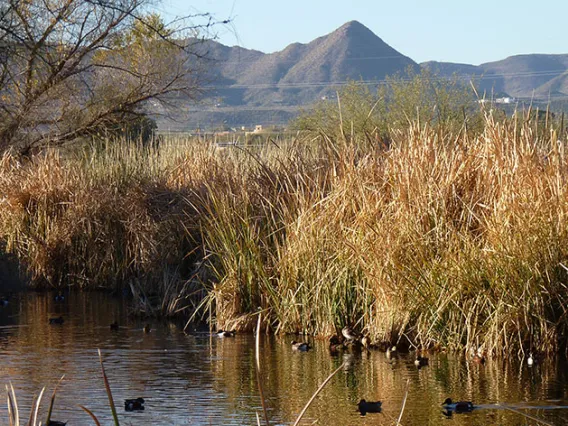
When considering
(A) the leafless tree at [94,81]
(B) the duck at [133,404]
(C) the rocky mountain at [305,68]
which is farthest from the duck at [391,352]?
(C) the rocky mountain at [305,68]

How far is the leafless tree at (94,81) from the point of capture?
1792 centimetres

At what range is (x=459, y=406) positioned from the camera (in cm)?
623

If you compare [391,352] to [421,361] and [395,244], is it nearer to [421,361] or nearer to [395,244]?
[421,361]

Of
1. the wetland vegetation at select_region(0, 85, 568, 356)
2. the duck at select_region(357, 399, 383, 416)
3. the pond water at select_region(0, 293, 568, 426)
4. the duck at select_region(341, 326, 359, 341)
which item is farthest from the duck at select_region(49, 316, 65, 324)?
the duck at select_region(357, 399, 383, 416)

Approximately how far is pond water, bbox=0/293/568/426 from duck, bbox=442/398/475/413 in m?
0.07

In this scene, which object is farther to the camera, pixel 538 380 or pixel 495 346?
pixel 495 346

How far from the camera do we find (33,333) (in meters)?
9.55

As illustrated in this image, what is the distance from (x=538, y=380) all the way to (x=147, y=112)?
14.8 meters

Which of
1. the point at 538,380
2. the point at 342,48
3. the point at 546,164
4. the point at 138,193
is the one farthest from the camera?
the point at 342,48

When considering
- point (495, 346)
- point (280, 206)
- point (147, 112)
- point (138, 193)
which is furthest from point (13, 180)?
point (495, 346)

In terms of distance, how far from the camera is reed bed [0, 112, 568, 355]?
798cm

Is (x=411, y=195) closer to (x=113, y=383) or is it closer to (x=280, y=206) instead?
(x=280, y=206)

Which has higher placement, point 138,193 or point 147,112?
point 147,112

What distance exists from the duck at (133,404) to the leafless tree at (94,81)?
11151 millimetres
